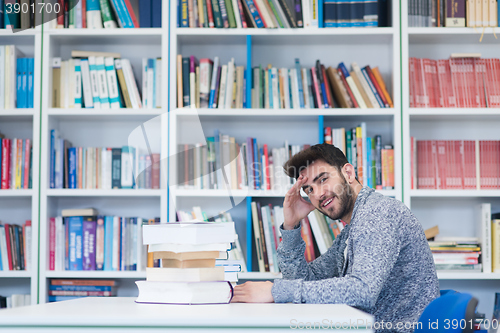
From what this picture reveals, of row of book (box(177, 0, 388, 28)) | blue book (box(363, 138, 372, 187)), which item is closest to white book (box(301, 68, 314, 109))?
row of book (box(177, 0, 388, 28))

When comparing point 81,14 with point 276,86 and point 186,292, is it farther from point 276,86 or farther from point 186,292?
point 186,292

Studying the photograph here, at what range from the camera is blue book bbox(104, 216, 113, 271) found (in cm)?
268

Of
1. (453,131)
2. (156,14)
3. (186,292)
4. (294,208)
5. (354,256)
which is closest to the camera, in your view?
(186,292)

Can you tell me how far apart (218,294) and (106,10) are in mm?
1965

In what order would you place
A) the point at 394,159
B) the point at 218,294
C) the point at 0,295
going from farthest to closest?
the point at 0,295, the point at 394,159, the point at 218,294

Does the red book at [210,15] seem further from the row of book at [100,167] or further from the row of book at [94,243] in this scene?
the row of book at [94,243]

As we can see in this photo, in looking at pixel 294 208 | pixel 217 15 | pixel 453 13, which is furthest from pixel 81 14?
pixel 453 13

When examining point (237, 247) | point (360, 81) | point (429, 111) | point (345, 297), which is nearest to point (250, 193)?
point (237, 247)

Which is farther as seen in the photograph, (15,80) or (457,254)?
(15,80)

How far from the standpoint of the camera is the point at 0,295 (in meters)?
2.89

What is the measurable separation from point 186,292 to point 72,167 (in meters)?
1.71

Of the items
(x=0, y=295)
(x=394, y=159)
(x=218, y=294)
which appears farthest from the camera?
(x=0, y=295)

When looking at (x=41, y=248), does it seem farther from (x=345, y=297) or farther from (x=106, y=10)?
(x=345, y=297)

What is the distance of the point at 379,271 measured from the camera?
1341 millimetres
